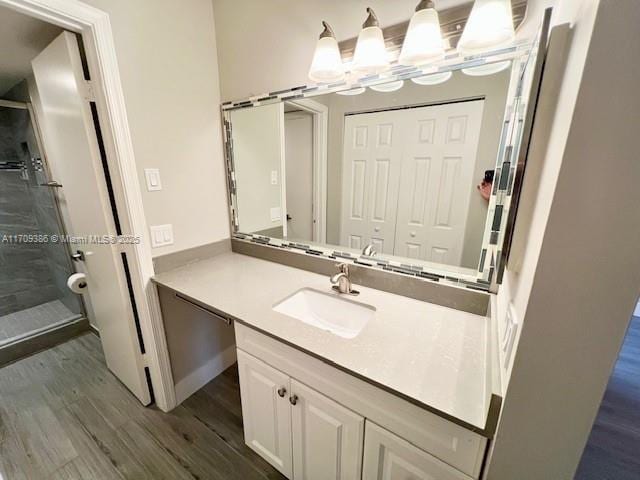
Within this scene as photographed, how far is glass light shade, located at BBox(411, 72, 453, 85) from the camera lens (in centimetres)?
98

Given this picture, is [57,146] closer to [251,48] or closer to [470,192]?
[251,48]

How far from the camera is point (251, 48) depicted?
1390 millimetres

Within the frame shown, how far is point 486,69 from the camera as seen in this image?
2.97 feet

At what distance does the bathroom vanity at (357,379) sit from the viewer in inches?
26.2

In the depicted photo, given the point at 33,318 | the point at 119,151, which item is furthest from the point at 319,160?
the point at 33,318

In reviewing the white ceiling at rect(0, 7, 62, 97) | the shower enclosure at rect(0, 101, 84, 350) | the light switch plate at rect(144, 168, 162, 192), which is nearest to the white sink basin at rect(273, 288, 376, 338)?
the light switch plate at rect(144, 168, 162, 192)

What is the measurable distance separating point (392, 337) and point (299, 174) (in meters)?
1.06

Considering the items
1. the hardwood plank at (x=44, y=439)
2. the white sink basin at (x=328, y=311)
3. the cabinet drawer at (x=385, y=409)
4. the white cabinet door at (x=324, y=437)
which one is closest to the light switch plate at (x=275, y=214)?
the white sink basin at (x=328, y=311)

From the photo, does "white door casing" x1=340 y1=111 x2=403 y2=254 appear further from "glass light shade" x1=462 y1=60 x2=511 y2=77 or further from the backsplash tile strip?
"glass light shade" x1=462 y1=60 x2=511 y2=77

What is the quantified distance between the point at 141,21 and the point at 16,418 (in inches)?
90.5

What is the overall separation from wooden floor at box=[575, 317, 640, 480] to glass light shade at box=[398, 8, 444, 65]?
62.7 inches

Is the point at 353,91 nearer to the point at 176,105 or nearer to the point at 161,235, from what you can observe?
the point at 176,105

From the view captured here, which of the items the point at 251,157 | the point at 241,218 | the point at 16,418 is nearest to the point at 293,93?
the point at 251,157

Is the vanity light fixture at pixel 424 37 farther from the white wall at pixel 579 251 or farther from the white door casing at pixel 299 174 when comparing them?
the white door casing at pixel 299 174
